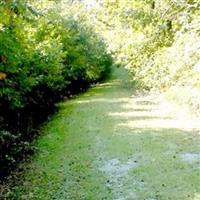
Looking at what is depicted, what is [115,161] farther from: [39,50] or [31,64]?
[39,50]

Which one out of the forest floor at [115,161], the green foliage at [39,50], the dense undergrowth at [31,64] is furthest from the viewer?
the dense undergrowth at [31,64]

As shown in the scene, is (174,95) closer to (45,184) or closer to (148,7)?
(148,7)

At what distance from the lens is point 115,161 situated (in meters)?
11.9

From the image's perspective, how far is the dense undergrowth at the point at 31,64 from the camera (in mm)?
10256

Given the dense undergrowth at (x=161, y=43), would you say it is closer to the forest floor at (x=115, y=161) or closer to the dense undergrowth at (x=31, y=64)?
the forest floor at (x=115, y=161)

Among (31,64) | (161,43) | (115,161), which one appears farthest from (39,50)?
(161,43)

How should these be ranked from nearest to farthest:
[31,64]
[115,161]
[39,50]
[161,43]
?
[115,161]
[31,64]
[39,50]
[161,43]

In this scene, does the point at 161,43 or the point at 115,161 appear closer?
the point at 115,161

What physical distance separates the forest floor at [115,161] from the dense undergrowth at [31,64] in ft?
2.84

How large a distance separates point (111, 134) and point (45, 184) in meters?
5.77

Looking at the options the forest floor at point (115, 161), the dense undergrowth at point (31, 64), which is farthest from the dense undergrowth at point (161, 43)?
the dense undergrowth at point (31, 64)

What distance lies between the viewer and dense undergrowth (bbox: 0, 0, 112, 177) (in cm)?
1026

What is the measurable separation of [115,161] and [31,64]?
5.91 m

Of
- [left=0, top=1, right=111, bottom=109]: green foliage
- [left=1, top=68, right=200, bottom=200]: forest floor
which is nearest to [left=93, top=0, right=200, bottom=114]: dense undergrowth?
[left=1, top=68, right=200, bottom=200]: forest floor
